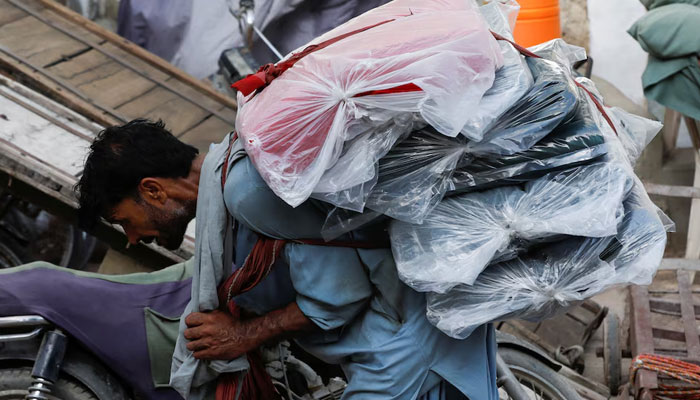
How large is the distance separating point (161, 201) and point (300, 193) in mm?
605

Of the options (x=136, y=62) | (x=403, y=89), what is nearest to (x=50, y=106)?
(x=136, y=62)

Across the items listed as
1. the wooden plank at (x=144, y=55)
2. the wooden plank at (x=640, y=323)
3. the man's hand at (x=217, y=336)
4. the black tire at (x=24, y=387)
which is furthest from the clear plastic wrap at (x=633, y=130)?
the wooden plank at (x=144, y=55)

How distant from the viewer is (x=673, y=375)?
305 centimetres

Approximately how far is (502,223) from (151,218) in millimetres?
955

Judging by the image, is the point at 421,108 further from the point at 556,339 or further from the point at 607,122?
the point at 556,339

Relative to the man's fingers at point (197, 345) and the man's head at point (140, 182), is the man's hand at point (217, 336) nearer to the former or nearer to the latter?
the man's fingers at point (197, 345)

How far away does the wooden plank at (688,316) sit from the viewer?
3.49m

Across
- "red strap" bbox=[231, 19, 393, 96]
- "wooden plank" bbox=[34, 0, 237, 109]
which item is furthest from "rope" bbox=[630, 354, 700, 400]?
"wooden plank" bbox=[34, 0, 237, 109]

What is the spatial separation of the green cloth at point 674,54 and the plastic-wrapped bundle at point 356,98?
3.11 meters

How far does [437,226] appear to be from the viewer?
6.16 feet

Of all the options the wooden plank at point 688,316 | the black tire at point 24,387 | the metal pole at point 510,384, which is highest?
the black tire at point 24,387

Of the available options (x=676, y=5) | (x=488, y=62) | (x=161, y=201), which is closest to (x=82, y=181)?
(x=161, y=201)

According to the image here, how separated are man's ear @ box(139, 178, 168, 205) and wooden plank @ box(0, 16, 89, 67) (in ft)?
→ 7.85

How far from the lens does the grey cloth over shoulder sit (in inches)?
77.8
